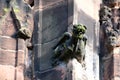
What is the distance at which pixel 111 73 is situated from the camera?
23.6 m

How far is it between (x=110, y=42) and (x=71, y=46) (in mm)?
1487

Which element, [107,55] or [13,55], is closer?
[13,55]

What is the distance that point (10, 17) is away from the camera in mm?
22734

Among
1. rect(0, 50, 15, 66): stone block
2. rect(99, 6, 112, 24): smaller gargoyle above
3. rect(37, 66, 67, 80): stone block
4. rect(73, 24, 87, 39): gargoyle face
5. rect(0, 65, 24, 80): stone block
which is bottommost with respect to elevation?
rect(37, 66, 67, 80): stone block

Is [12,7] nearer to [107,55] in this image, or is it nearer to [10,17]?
[10,17]

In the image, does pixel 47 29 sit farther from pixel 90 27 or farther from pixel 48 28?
pixel 90 27

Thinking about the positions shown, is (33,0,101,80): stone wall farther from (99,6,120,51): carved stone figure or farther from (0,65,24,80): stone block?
(0,65,24,80): stone block

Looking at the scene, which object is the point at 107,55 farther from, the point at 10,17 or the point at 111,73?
the point at 10,17

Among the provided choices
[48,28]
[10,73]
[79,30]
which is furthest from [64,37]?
[10,73]

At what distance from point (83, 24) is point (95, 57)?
65cm

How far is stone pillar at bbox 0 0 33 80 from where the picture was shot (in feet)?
72.7

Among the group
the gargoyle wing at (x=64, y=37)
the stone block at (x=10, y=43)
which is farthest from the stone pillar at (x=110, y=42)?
the stone block at (x=10, y=43)

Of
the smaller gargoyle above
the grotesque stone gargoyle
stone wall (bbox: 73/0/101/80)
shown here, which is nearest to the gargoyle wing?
the grotesque stone gargoyle

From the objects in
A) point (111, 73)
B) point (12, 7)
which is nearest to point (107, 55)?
point (111, 73)
